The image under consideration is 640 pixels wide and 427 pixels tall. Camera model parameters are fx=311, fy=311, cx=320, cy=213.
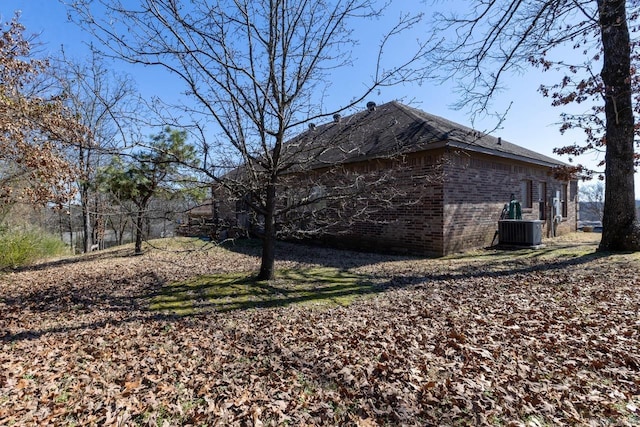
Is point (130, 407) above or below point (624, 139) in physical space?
below

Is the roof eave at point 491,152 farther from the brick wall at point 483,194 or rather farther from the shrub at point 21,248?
the shrub at point 21,248

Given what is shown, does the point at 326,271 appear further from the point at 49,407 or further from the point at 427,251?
the point at 49,407

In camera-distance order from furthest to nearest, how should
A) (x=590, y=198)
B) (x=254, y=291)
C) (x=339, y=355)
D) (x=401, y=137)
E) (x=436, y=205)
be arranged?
(x=590, y=198), (x=401, y=137), (x=436, y=205), (x=254, y=291), (x=339, y=355)

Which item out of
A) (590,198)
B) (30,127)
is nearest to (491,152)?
(30,127)

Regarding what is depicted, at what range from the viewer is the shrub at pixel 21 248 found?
29.0ft

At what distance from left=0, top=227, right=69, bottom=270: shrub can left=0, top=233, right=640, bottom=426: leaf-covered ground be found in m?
4.39

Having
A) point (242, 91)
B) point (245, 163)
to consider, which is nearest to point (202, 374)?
point (245, 163)

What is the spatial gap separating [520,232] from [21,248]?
15.1 metres

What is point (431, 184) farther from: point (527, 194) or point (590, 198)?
point (590, 198)

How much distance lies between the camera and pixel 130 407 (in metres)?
2.51

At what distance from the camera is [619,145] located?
26.0 feet

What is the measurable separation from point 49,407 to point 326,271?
522 cm

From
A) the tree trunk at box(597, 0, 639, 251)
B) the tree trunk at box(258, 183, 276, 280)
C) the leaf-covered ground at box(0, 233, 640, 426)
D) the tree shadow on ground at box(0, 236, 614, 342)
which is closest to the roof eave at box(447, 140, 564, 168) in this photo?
the tree trunk at box(597, 0, 639, 251)

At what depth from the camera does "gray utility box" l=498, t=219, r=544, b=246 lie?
9500mm
